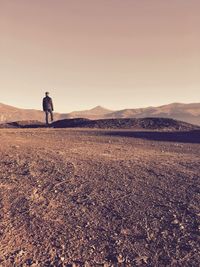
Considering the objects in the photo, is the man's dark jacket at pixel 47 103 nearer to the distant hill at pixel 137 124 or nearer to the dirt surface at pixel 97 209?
the distant hill at pixel 137 124

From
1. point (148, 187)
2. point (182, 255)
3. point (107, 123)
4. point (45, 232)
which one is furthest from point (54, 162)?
point (107, 123)

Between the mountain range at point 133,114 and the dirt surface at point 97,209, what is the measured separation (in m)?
58.9

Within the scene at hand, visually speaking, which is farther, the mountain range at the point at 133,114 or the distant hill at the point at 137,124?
the mountain range at the point at 133,114

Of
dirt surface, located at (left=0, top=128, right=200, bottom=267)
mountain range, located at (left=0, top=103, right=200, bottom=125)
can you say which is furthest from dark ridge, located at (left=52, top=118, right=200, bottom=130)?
mountain range, located at (left=0, top=103, right=200, bottom=125)

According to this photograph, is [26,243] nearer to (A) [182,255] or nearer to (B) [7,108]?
(A) [182,255]

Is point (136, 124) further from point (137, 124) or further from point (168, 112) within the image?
point (168, 112)

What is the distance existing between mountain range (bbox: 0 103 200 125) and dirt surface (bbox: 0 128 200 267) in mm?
58866

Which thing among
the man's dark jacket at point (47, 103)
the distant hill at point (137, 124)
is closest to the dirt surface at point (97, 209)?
the distant hill at point (137, 124)

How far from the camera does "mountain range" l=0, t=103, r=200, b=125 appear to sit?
238ft

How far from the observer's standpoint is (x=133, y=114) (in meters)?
88.8

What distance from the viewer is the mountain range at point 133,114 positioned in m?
72.4

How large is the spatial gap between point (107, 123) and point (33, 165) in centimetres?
1303

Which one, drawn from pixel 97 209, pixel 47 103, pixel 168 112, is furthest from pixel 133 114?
pixel 97 209

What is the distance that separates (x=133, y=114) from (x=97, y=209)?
3250 inches
